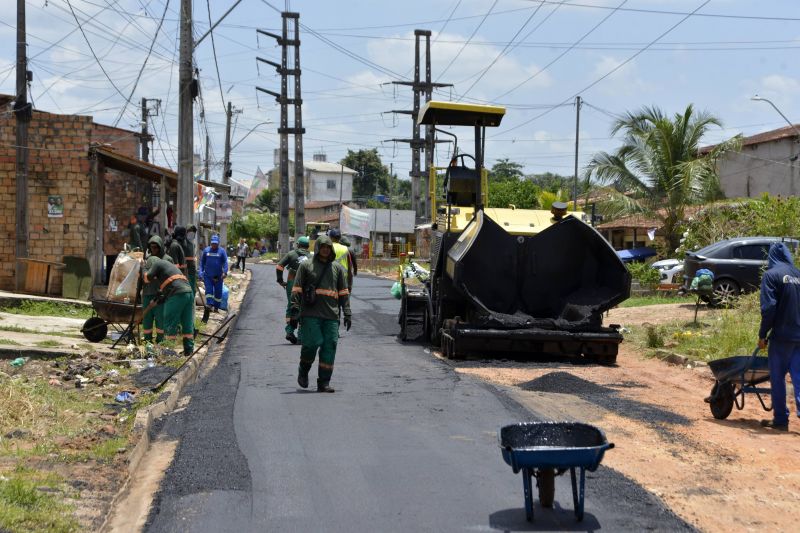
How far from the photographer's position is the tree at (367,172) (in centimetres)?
10544

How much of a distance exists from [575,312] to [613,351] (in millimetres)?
759

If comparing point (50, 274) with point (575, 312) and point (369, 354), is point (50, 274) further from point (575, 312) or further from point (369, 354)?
point (575, 312)

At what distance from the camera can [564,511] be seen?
5.95m

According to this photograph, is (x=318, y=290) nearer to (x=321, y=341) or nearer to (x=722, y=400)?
(x=321, y=341)

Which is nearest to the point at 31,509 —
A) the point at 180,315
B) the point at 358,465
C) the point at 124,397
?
the point at 358,465

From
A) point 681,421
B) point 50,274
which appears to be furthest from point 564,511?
point 50,274

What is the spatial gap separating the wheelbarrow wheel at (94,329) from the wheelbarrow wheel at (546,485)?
1045 cm

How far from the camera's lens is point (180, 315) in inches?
535

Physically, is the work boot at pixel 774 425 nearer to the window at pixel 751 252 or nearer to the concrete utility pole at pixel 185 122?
the window at pixel 751 252

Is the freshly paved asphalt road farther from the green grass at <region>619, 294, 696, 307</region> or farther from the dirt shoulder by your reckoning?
the green grass at <region>619, 294, 696, 307</region>

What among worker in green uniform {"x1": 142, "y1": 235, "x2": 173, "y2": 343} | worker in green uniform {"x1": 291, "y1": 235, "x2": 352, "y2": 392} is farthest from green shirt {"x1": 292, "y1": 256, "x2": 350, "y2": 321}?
worker in green uniform {"x1": 142, "y1": 235, "x2": 173, "y2": 343}

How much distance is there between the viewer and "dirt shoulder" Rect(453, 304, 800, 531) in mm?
6301

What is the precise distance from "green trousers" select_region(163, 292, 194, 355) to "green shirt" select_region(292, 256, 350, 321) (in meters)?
3.44

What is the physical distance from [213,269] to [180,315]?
636 cm
